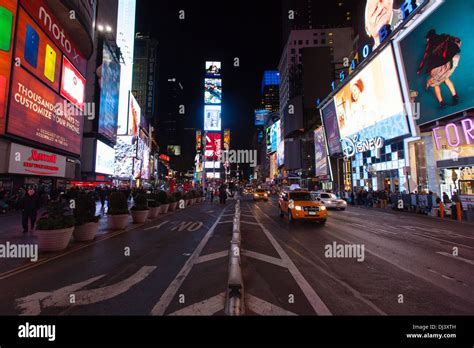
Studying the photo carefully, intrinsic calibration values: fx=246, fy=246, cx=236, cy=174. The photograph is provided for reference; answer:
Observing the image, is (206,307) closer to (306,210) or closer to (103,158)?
(306,210)

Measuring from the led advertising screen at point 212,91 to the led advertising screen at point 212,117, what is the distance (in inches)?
76.2

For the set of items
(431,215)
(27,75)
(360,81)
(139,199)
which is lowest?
(431,215)

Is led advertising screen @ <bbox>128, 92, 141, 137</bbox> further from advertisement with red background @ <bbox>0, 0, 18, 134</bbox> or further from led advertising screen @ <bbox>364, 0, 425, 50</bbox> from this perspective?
led advertising screen @ <bbox>364, 0, 425, 50</bbox>

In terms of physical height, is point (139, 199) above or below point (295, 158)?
below

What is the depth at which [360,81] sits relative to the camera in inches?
1393

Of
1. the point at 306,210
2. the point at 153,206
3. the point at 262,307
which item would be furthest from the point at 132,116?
the point at 262,307

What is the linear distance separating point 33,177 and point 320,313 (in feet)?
95.9

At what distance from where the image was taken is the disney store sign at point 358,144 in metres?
33.3

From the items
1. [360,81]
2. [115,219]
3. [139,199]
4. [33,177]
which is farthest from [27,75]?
[360,81]

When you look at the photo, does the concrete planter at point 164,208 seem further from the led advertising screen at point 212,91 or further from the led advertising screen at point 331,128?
the led advertising screen at point 212,91

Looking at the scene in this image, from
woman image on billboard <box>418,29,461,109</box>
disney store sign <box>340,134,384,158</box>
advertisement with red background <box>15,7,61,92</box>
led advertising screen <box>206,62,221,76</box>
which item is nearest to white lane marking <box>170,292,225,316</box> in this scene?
advertisement with red background <box>15,7,61,92</box>

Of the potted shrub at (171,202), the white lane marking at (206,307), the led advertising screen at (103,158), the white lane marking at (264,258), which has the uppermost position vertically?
the led advertising screen at (103,158)
